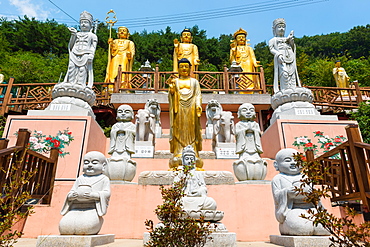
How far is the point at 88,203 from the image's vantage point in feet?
10.2

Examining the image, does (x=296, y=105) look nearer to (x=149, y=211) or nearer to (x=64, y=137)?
(x=149, y=211)

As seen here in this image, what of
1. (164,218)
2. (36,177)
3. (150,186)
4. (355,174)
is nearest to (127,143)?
(150,186)

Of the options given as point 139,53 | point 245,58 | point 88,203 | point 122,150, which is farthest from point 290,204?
point 139,53

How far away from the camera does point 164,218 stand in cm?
204

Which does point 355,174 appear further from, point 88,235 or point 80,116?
point 80,116

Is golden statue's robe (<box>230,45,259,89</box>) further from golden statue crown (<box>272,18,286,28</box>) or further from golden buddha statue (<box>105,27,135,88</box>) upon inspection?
golden statue crown (<box>272,18,286,28</box>)

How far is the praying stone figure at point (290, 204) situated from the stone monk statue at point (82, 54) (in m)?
6.03

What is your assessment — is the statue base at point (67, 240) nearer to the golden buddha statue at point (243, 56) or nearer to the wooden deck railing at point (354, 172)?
the wooden deck railing at point (354, 172)

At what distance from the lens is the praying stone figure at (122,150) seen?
449 centimetres

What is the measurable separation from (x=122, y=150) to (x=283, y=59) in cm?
565

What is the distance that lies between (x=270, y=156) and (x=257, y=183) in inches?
115

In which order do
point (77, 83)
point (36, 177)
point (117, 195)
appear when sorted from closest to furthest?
1. point (117, 195)
2. point (36, 177)
3. point (77, 83)

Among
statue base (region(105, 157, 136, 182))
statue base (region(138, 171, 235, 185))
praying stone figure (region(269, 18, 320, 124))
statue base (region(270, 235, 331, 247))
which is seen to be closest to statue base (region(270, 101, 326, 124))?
praying stone figure (region(269, 18, 320, 124))

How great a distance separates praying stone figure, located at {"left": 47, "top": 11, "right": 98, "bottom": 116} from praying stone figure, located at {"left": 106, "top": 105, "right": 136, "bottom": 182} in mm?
2368
